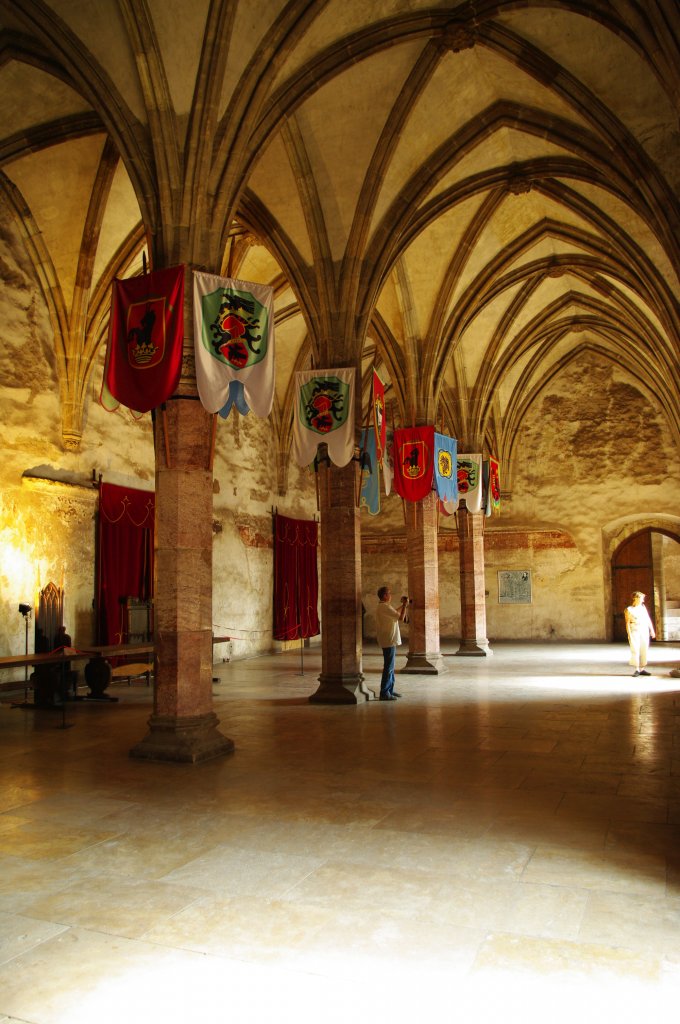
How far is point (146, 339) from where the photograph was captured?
716 centimetres

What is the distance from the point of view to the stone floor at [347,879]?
2785mm

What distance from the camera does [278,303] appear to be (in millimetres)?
17016

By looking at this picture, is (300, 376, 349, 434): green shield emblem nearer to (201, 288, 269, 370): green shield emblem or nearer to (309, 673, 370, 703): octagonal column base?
(201, 288, 269, 370): green shield emblem

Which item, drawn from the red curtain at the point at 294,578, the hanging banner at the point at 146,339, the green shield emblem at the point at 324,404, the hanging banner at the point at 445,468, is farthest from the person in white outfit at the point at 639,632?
the hanging banner at the point at 146,339

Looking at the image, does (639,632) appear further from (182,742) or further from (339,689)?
(182,742)

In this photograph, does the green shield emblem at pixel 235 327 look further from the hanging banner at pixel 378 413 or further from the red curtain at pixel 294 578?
the red curtain at pixel 294 578

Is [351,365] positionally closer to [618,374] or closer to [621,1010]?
[621,1010]

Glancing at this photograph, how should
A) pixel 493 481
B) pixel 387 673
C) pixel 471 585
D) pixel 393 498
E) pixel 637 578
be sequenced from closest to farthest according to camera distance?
pixel 387 673 < pixel 471 585 < pixel 493 481 < pixel 637 578 < pixel 393 498

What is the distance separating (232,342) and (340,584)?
14.0 feet

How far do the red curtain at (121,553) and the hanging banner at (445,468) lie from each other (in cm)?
544

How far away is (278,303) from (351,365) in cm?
703

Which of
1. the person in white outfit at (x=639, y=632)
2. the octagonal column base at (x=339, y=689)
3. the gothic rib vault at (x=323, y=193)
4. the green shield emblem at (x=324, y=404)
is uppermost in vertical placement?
the gothic rib vault at (x=323, y=193)

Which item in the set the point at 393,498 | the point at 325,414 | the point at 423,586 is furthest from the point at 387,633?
the point at 393,498

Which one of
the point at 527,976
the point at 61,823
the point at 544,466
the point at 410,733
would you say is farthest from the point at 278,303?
the point at 527,976
